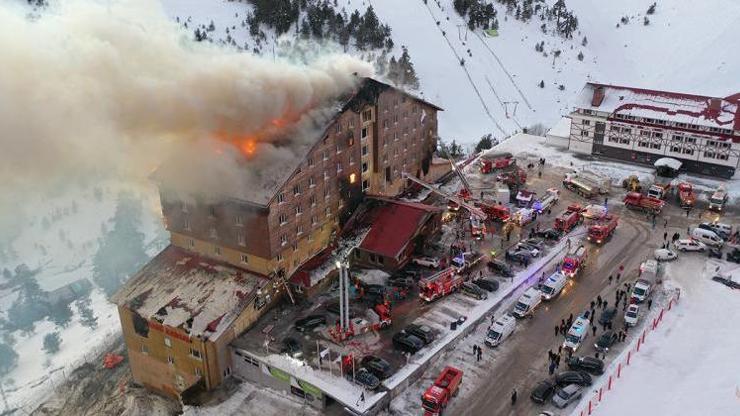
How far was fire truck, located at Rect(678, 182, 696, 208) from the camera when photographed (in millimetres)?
64562

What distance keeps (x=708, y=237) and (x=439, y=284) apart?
24.8m

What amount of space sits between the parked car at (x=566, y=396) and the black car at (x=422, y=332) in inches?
349

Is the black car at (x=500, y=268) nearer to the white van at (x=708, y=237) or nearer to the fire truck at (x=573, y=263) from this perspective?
the fire truck at (x=573, y=263)

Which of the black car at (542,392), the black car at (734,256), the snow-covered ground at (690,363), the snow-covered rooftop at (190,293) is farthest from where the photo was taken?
the black car at (734,256)

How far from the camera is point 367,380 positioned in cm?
4106

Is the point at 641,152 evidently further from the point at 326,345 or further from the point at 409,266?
the point at 326,345

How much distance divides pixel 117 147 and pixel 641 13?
137 metres

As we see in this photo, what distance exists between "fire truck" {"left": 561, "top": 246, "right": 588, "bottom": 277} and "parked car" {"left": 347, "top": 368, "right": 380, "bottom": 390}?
19.7 m

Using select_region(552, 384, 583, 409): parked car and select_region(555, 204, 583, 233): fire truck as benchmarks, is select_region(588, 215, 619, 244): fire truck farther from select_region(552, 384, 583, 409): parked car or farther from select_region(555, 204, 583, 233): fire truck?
select_region(552, 384, 583, 409): parked car

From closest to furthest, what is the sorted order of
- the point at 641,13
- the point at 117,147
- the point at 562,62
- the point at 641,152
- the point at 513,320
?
the point at 117,147 → the point at 513,320 → the point at 641,152 → the point at 562,62 → the point at 641,13

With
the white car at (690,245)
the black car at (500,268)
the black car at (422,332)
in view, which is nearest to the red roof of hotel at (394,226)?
the black car at (500,268)

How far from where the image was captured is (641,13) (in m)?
150

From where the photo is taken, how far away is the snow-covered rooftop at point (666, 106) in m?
68.9

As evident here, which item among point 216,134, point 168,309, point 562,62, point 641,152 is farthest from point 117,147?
point 562,62
